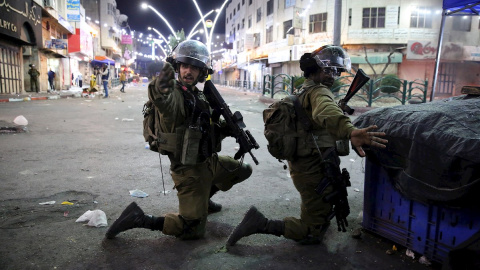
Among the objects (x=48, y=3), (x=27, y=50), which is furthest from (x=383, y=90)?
(x=48, y=3)

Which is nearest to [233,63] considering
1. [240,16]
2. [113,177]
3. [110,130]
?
[240,16]

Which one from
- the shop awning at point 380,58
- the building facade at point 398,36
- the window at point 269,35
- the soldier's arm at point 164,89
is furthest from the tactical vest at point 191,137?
the window at point 269,35

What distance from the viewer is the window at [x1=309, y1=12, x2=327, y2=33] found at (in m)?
26.5

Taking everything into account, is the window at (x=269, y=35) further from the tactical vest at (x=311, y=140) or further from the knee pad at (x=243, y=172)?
the tactical vest at (x=311, y=140)

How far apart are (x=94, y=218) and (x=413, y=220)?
251cm

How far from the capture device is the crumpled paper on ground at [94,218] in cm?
300

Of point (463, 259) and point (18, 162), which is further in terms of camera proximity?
point (18, 162)

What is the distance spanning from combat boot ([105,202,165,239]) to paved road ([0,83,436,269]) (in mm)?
107

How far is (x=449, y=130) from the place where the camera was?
2066 mm

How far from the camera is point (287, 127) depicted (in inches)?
105

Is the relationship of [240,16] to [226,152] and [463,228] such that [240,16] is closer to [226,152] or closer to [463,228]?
[226,152]

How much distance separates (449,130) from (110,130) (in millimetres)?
A: 7165

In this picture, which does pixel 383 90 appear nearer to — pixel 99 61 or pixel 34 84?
pixel 34 84

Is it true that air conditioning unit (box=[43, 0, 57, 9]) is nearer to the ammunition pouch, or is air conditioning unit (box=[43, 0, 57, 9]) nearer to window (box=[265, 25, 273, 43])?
window (box=[265, 25, 273, 43])
